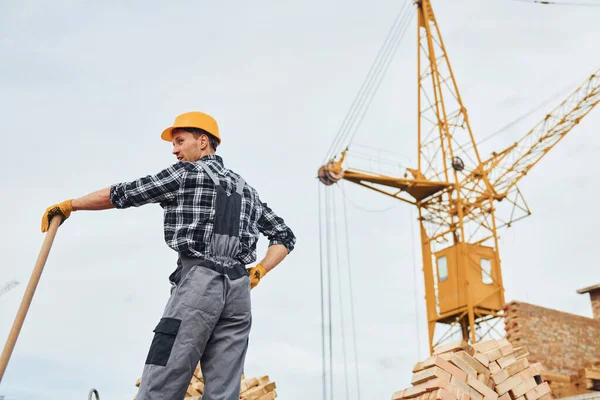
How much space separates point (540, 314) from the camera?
20.6 meters

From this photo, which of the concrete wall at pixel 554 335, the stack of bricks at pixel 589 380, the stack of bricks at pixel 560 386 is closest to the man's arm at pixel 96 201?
the stack of bricks at pixel 589 380

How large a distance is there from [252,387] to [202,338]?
3492 mm

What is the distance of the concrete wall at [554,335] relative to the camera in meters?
19.9

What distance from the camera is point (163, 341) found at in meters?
2.79

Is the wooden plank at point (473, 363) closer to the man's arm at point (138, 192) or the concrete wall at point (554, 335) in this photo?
the man's arm at point (138, 192)

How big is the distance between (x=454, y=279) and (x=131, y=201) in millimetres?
26429

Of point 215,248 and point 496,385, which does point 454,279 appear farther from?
point 215,248

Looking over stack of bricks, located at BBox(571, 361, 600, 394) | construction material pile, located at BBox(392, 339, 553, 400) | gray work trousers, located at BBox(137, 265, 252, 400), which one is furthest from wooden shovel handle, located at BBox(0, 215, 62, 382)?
stack of bricks, located at BBox(571, 361, 600, 394)

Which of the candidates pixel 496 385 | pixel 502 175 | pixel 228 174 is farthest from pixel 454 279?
pixel 228 174

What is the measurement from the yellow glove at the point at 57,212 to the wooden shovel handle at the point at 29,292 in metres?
0.02

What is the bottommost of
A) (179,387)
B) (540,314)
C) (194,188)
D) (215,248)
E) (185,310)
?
(179,387)

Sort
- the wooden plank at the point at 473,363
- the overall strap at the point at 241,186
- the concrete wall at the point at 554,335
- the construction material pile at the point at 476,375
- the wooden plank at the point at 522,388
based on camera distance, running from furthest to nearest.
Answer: the concrete wall at the point at 554,335
the wooden plank at the point at 522,388
the wooden plank at the point at 473,363
the construction material pile at the point at 476,375
the overall strap at the point at 241,186

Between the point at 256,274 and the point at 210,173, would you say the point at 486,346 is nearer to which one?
the point at 256,274

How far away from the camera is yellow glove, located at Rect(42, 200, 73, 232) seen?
3.09 m
